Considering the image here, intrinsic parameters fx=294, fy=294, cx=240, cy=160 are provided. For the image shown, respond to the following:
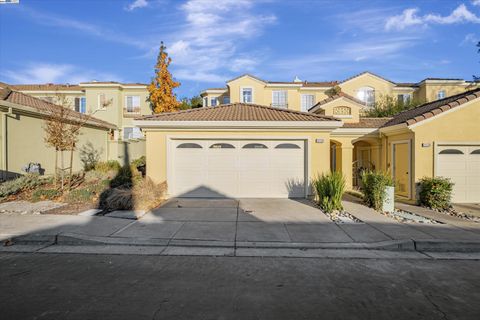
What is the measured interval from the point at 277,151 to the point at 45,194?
9233 millimetres

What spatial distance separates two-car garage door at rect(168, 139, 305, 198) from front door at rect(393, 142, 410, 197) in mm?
4377

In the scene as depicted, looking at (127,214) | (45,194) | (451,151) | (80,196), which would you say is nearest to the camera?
(127,214)

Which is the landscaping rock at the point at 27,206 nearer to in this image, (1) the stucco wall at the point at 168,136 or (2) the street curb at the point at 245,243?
(2) the street curb at the point at 245,243

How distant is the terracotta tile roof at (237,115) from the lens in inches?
477

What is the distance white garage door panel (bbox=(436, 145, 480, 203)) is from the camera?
11.9m

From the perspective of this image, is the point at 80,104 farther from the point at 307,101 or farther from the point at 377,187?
the point at 377,187

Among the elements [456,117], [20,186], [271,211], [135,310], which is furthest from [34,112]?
[456,117]

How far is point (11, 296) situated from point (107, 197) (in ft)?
21.1

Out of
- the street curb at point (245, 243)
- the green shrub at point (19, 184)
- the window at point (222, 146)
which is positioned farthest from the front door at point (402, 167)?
the green shrub at point (19, 184)

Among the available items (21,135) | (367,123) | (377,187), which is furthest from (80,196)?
(367,123)

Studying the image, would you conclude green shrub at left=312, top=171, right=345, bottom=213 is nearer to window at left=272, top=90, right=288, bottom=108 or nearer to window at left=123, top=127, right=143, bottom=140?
window at left=272, top=90, right=288, bottom=108

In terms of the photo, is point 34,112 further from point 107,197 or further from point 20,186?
point 107,197

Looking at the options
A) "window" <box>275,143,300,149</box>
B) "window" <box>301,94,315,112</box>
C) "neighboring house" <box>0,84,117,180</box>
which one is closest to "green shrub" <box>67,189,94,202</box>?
"neighboring house" <box>0,84,117,180</box>

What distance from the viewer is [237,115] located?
12836 millimetres
